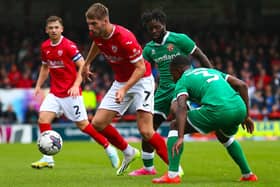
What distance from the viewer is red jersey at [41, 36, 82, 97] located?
1312 cm

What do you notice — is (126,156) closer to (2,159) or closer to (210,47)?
(2,159)

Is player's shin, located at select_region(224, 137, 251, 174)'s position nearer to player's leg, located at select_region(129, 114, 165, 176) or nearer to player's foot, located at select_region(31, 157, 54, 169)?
player's leg, located at select_region(129, 114, 165, 176)

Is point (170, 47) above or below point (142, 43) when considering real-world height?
above

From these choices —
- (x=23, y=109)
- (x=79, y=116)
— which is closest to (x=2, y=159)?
(x=79, y=116)

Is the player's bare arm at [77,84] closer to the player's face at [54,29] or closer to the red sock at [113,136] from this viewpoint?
the player's face at [54,29]

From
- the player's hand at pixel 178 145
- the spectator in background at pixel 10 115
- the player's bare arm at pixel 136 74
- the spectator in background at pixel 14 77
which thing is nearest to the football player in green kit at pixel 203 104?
the player's hand at pixel 178 145

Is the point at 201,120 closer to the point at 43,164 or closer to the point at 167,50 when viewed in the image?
the point at 167,50

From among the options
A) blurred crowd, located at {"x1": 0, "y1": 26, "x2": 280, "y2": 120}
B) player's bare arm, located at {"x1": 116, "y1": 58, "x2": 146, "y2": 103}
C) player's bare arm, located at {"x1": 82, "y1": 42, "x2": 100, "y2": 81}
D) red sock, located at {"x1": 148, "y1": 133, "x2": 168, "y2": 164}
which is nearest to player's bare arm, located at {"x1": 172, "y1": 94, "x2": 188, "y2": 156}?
player's bare arm, located at {"x1": 116, "y1": 58, "x2": 146, "y2": 103}

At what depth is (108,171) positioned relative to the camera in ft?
39.6

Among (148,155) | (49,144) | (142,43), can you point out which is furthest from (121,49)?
(142,43)

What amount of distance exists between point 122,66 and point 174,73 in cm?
123

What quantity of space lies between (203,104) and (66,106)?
176 inches

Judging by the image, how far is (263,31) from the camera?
119ft

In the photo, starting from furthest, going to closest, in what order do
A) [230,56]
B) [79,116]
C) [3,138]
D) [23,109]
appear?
1. [230,56]
2. [23,109]
3. [3,138]
4. [79,116]
